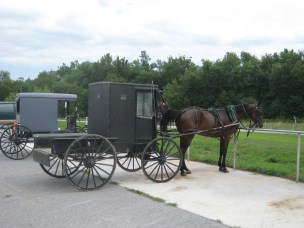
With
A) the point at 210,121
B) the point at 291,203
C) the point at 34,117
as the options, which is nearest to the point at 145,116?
the point at 210,121

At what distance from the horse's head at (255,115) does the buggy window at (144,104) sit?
313 centimetres

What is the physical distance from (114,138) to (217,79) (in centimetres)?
6622

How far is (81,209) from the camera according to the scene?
22.6 feet

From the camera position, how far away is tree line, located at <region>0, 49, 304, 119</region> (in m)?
61.5

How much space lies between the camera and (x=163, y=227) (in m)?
5.94

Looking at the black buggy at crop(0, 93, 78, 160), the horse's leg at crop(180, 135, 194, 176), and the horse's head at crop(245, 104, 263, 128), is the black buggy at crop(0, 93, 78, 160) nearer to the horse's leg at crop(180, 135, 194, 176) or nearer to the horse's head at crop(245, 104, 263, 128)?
the horse's leg at crop(180, 135, 194, 176)

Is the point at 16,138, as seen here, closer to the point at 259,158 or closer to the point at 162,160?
the point at 162,160

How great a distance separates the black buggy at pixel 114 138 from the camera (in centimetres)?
855

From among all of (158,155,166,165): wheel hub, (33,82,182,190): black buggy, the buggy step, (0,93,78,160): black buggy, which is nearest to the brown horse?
(33,82,182,190): black buggy

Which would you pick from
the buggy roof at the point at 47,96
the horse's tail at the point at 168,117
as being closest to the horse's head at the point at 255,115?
the horse's tail at the point at 168,117

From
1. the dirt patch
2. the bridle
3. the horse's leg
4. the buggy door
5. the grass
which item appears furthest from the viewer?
the bridle

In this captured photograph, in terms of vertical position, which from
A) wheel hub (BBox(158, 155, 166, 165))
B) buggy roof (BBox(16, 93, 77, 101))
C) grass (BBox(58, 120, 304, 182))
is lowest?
grass (BBox(58, 120, 304, 182))

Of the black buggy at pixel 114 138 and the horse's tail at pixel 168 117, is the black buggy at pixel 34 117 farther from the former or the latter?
the horse's tail at pixel 168 117

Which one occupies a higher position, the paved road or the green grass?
the green grass
